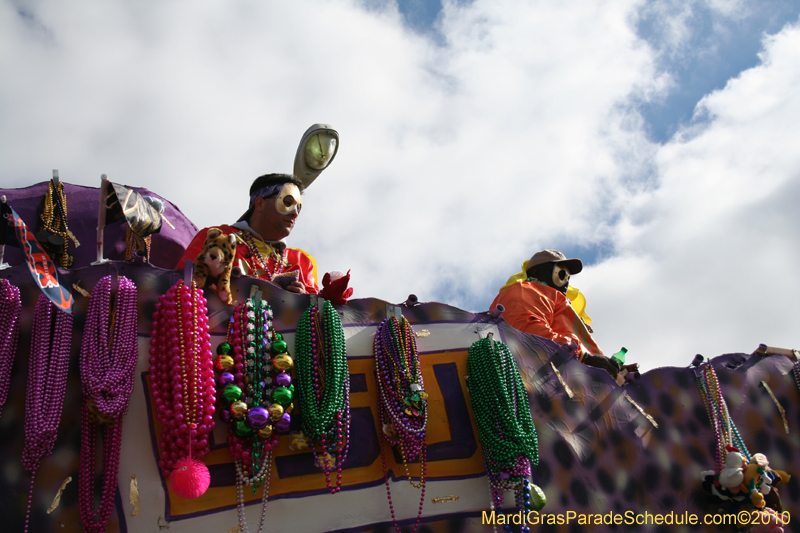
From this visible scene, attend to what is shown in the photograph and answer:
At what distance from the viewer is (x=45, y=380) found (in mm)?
2553

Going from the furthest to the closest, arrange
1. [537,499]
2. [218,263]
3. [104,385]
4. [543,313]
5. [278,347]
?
[543,313], [537,499], [218,263], [278,347], [104,385]

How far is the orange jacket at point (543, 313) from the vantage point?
14.4ft

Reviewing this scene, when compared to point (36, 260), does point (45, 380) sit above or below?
below

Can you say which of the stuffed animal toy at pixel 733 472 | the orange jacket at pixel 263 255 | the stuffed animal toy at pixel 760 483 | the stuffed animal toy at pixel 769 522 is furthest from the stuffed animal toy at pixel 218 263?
the stuffed animal toy at pixel 769 522

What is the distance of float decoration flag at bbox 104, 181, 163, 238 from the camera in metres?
3.05

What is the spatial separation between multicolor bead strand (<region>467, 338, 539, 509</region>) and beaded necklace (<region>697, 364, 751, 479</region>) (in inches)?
50.4

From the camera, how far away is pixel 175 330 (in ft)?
8.90

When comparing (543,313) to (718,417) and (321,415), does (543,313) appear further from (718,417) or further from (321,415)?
(321,415)

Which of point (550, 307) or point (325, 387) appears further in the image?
point (550, 307)

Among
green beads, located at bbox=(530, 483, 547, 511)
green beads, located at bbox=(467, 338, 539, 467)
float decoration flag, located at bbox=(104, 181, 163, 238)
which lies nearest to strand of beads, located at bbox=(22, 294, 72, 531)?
float decoration flag, located at bbox=(104, 181, 163, 238)

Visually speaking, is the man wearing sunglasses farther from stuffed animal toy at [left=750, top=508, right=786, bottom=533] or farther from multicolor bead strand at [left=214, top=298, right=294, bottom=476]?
stuffed animal toy at [left=750, top=508, right=786, bottom=533]

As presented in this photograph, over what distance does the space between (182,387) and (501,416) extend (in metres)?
1.56

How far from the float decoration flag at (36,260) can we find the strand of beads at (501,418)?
199cm

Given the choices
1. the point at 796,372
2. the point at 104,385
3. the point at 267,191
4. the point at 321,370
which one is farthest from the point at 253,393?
the point at 796,372
